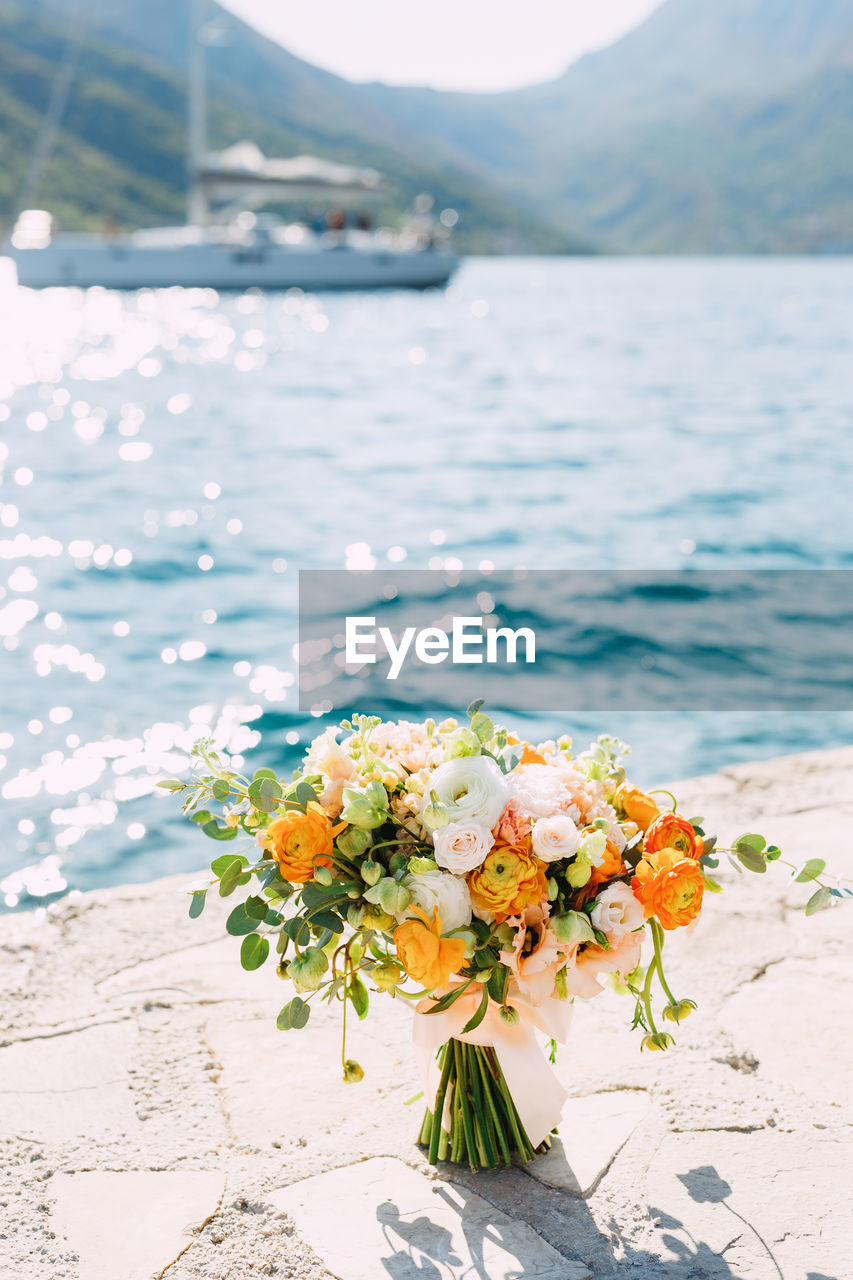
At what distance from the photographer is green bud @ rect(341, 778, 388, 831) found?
6.52 ft

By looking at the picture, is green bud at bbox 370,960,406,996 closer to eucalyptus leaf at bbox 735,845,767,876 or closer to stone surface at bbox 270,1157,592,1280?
stone surface at bbox 270,1157,592,1280

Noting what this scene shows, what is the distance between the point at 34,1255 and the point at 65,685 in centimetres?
624

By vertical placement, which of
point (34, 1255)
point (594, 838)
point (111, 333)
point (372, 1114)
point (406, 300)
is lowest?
point (34, 1255)

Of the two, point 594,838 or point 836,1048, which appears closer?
point 594,838

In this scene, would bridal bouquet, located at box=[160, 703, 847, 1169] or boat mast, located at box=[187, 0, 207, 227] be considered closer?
bridal bouquet, located at box=[160, 703, 847, 1169]

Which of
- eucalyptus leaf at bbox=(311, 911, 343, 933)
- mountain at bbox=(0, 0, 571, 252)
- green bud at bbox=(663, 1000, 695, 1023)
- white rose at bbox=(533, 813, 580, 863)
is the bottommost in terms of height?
green bud at bbox=(663, 1000, 695, 1023)

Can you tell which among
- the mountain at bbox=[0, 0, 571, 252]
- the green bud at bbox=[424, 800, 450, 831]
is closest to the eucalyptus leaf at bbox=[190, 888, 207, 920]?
the green bud at bbox=[424, 800, 450, 831]

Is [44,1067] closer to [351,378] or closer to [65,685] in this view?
[65,685]

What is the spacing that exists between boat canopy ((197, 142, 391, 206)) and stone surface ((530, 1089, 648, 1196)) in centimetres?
5285

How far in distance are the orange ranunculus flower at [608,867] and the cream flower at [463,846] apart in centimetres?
25

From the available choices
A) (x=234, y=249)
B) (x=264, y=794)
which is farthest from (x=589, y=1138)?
(x=234, y=249)

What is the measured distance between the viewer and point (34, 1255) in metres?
2.19

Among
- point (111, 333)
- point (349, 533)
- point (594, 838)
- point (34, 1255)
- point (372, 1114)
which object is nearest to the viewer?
point (594, 838)

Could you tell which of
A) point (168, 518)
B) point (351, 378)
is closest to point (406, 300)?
point (351, 378)
